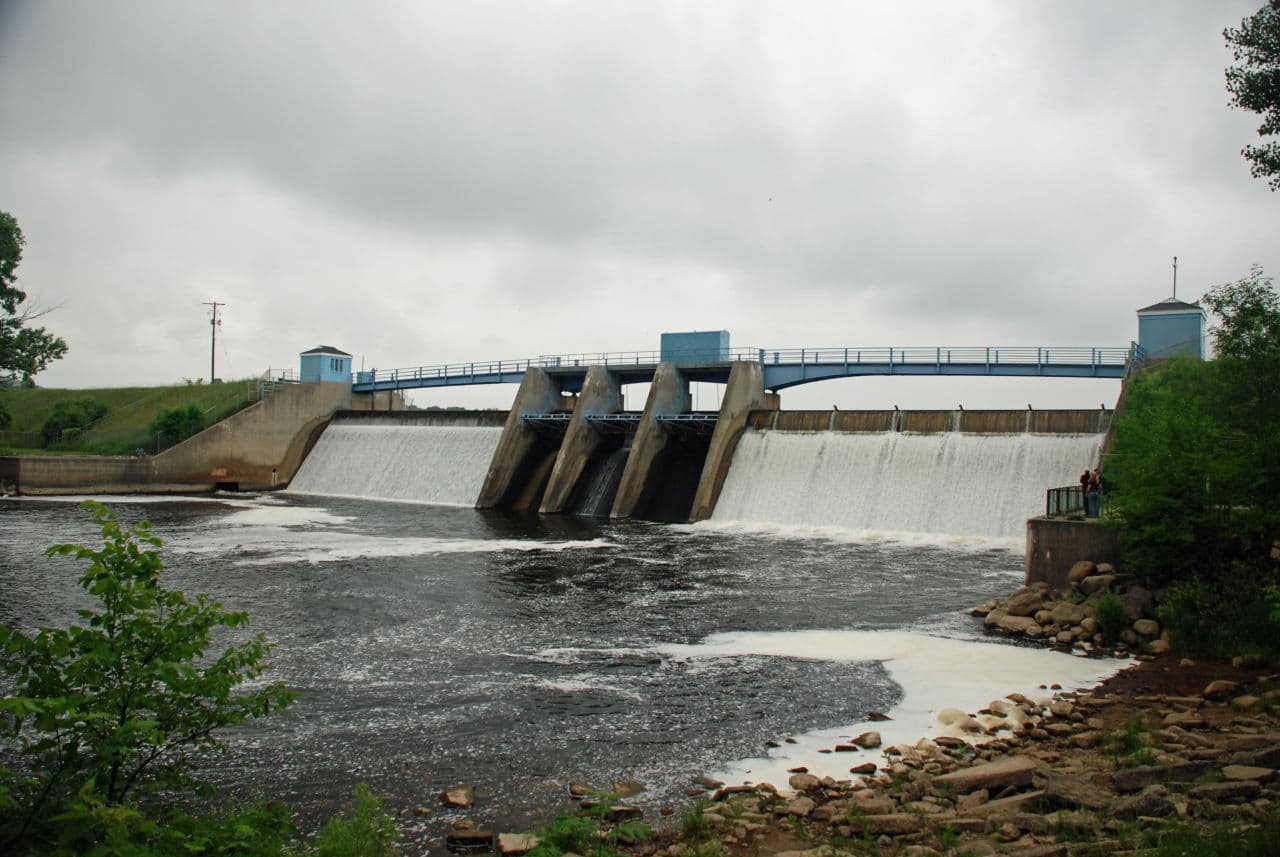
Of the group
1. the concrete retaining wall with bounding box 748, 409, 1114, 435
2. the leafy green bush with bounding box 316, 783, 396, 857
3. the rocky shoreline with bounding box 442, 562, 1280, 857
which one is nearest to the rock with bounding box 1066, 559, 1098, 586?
the rocky shoreline with bounding box 442, 562, 1280, 857

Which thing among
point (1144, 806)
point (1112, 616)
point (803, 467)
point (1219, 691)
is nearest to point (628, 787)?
point (1144, 806)

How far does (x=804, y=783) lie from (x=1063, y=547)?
10301mm

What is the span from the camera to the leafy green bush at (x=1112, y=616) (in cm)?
1381

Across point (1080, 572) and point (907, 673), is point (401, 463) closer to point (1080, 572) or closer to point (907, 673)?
point (1080, 572)

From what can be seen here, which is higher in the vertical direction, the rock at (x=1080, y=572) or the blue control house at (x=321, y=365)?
the blue control house at (x=321, y=365)

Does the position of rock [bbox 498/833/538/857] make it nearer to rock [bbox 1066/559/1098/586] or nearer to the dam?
rock [bbox 1066/559/1098/586]

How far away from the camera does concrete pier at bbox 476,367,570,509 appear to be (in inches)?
1489

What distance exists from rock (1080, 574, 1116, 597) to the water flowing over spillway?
10.9m

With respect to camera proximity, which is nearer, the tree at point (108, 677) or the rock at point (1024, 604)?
the tree at point (108, 677)

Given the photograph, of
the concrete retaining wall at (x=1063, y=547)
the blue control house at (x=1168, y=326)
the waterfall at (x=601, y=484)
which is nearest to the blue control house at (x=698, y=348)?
the waterfall at (x=601, y=484)

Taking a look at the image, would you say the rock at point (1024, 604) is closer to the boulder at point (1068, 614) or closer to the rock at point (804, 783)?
the boulder at point (1068, 614)

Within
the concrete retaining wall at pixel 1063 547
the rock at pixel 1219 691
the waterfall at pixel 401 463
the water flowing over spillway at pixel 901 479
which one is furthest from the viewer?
the waterfall at pixel 401 463

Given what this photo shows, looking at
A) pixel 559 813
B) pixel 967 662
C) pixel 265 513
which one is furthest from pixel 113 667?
pixel 265 513

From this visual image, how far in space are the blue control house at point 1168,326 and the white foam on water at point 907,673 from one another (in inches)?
770
